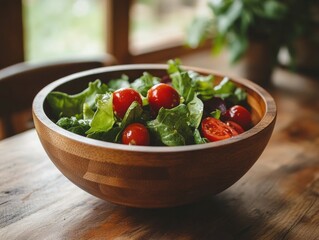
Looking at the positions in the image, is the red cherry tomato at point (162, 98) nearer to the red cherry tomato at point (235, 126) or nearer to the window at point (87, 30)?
the red cherry tomato at point (235, 126)

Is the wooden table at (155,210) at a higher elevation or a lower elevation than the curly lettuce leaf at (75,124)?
lower

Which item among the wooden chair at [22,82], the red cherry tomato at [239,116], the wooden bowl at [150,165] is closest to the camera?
the wooden bowl at [150,165]

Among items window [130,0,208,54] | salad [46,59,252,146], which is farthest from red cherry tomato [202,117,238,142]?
window [130,0,208,54]

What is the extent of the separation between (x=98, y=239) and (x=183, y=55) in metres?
2.06

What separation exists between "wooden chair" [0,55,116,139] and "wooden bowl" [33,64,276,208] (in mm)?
543

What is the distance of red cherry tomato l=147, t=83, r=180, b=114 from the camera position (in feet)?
3.08

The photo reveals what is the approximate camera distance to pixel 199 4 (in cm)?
304

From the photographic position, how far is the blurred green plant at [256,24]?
1.89m

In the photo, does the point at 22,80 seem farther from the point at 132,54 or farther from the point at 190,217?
the point at 132,54

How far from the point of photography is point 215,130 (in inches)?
35.9

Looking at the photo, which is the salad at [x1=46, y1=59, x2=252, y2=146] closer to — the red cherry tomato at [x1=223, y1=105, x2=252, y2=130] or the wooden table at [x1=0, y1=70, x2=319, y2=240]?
the red cherry tomato at [x1=223, y1=105, x2=252, y2=130]

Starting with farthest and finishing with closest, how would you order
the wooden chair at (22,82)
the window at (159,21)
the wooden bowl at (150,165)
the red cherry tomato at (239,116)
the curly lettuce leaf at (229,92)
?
the window at (159,21), the wooden chair at (22,82), the curly lettuce leaf at (229,92), the red cherry tomato at (239,116), the wooden bowl at (150,165)

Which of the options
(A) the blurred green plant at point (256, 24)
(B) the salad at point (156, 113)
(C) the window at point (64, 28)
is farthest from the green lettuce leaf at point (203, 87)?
(C) the window at point (64, 28)

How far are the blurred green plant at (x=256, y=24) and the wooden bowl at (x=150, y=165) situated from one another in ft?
3.59
